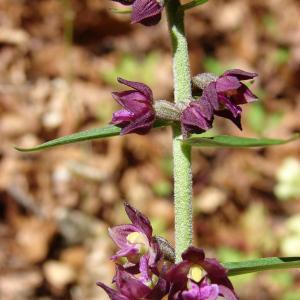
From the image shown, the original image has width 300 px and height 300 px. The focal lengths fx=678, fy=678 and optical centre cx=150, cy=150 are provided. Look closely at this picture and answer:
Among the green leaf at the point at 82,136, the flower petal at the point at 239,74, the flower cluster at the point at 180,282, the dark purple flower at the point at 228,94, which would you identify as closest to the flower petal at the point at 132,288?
the flower cluster at the point at 180,282

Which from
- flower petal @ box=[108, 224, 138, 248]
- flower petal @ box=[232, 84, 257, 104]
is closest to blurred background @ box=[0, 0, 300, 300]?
flower petal @ box=[108, 224, 138, 248]

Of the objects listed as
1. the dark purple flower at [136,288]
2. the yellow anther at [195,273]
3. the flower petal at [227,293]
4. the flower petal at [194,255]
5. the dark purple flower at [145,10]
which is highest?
the dark purple flower at [145,10]

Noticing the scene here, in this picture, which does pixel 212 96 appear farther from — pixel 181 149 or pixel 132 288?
pixel 132 288

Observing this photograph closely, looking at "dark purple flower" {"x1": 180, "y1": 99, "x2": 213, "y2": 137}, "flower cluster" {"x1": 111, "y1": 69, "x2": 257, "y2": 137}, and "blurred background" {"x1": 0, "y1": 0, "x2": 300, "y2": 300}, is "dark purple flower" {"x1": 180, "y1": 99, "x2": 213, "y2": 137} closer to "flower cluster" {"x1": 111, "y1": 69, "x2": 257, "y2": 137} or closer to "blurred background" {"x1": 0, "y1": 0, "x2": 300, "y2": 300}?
"flower cluster" {"x1": 111, "y1": 69, "x2": 257, "y2": 137}

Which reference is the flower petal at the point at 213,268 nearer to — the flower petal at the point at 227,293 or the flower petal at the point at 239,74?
the flower petal at the point at 227,293

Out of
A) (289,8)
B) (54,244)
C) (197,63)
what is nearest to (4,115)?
(54,244)

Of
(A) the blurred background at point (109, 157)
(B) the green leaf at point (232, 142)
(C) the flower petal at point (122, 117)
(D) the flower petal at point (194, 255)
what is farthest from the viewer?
(A) the blurred background at point (109, 157)

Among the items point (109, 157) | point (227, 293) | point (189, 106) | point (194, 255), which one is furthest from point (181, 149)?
point (109, 157)
